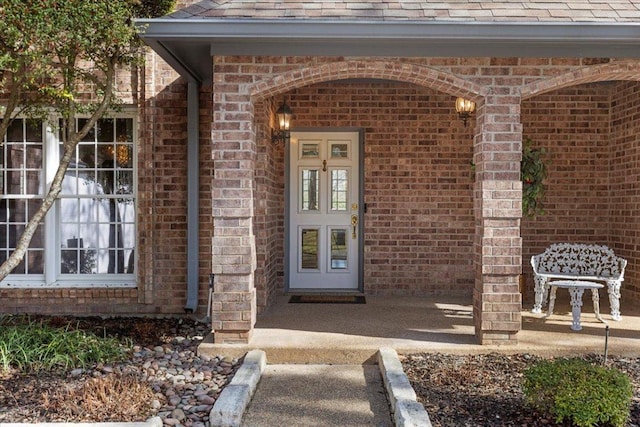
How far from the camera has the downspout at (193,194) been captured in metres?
6.62

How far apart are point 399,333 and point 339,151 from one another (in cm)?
322

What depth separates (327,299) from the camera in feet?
23.8

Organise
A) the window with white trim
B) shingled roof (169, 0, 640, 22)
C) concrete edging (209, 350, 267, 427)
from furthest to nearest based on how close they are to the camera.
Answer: the window with white trim
shingled roof (169, 0, 640, 22)
concrete edging (209, 350, 267, 427)

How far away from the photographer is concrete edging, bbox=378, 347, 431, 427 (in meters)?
3.43

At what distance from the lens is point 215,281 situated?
5.11 meters

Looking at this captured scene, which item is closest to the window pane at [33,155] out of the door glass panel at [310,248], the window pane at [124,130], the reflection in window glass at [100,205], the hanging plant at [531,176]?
the reflection in window glass at [100,205]

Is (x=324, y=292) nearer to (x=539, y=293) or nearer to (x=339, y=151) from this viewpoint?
(x=339, y=151)

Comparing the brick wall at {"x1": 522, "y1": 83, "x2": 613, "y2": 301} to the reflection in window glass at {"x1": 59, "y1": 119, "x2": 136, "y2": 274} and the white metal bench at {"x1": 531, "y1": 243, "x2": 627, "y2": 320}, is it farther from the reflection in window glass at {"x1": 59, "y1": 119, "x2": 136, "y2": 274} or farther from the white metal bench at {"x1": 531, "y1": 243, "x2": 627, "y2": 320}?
the reflection in window glass at {"x1": 59, "y1": 119, "x2": 136, "y2": 274}

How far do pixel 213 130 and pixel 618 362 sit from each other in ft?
14.1

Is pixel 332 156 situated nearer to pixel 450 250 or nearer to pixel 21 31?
pixel 450 250

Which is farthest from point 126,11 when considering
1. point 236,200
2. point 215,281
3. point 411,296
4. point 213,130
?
point 411,296

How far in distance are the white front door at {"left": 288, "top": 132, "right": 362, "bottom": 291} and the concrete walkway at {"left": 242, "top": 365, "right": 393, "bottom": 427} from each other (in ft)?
9.72

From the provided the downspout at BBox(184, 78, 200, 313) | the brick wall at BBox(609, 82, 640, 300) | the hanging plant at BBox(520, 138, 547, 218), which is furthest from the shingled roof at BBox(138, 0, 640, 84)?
the brick wall at BBox(609, 82, 640, 300)

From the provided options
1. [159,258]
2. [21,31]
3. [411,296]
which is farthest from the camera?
[411,296]
